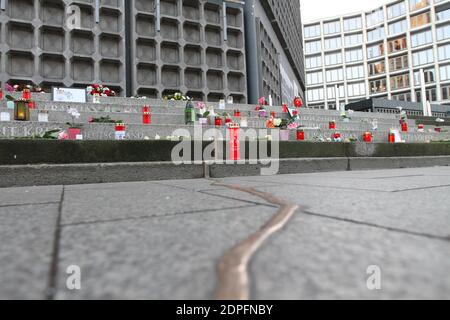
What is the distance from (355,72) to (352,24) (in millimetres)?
5916

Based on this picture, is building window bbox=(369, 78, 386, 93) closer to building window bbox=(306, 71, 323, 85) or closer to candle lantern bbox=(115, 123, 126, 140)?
building window bbox=(306, 71, 323, 85)

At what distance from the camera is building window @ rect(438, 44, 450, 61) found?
28.5 metres

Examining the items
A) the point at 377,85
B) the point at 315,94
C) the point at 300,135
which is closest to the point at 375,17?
the point at 377,85

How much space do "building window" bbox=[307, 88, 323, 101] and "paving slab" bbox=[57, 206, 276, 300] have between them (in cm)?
3974

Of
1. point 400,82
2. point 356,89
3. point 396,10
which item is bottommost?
point 400,82

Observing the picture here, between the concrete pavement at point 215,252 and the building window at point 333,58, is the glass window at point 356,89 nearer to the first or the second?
the building window at point 333,58

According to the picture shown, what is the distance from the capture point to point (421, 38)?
99.5 ft

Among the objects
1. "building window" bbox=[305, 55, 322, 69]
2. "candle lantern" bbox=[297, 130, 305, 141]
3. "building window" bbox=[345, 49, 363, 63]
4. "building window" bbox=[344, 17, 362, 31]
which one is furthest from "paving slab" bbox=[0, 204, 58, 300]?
"building window" bbox=[344, 17, 362, 31]

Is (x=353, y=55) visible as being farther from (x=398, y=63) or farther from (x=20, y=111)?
(x=20, y=111)

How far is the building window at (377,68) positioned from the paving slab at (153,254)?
38040 millimetres

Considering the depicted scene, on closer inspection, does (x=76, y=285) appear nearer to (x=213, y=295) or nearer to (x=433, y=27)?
(x=213, y=295)

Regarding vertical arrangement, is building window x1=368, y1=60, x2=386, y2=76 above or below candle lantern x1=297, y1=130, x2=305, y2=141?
above

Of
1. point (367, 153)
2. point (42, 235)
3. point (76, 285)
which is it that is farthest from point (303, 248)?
point (367, 153)
